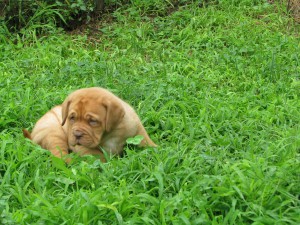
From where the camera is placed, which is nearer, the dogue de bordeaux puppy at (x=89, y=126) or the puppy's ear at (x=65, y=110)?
the dogue de bordeaux puppy at (x=89, y=126)

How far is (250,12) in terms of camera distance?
10.6m

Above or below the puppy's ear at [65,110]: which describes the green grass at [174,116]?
below

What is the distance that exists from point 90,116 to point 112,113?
230 mm

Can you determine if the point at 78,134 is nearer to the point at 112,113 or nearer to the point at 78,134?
the point at 78,134

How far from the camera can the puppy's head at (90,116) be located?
6.03 m

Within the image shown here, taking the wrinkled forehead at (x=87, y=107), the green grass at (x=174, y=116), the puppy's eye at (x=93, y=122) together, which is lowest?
the green grass at (x=174, y=116)

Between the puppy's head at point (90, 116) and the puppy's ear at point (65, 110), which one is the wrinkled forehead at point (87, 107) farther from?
the puppy's ear at point (65, 110)

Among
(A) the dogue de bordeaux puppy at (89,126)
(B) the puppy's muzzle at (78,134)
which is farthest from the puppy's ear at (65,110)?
(B) the puppy's muzzle at (78,134)

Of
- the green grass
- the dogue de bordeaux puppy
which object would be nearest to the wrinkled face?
the dogue de bordeaux puppy

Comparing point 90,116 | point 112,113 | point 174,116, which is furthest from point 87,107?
point 174,116

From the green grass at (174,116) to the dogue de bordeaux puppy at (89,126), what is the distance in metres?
0.21

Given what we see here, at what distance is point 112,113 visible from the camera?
20.1 ft

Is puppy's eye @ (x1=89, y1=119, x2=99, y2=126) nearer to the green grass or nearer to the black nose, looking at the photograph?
the black nose

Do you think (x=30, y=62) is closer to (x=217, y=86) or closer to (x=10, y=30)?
(x=10, y=30)
